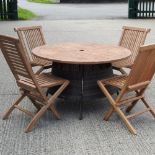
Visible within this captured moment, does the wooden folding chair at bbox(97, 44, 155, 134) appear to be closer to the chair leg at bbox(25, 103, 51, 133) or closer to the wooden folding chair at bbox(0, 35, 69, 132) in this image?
the wooden folding chair at bbox(0, 35, 69, 132)

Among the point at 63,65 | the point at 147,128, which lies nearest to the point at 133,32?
the point at 63,65

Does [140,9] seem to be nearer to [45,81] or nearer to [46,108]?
[45,81]

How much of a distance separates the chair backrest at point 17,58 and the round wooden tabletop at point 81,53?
49cm

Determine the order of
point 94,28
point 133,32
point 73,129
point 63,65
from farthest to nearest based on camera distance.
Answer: point 94,28 < point 133,32 < point 63,65 < point 73,129

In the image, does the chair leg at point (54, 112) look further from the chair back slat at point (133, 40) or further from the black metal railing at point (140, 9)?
the black metal railing at point (140, 9)

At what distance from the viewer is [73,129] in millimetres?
5359

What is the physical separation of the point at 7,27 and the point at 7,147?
10818mm

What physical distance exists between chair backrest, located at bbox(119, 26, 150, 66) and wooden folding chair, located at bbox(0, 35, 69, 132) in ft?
5.88

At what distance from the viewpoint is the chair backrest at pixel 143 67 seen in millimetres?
5004

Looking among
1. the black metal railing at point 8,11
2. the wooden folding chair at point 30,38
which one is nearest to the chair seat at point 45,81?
the wooden folding chair at point 30,38

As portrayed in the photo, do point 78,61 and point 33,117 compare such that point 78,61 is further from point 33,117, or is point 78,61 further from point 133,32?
point 133,32

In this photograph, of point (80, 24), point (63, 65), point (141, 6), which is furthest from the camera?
point (141, 6)

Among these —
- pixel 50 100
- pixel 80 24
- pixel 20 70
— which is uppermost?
pixel 20 70

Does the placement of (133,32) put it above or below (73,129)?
above
